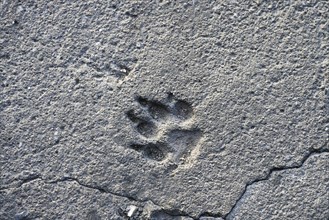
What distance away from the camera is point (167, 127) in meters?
1.77

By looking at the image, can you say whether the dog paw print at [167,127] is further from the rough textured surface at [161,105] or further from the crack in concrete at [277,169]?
the crack in concrete at [277,169]

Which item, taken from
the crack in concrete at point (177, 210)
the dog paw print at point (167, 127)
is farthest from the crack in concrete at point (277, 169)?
the dog paw print at point (167, 127)

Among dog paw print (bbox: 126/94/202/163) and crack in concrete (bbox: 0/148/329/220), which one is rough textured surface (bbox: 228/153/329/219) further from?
dog paw print (bbox: 126/94/202/163)

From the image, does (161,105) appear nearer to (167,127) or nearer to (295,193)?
(167,127)

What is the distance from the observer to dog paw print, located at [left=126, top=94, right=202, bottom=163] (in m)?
1.77

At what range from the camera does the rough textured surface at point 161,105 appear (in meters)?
1.76

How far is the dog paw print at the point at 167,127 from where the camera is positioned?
1769 mm

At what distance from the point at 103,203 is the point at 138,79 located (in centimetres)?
35

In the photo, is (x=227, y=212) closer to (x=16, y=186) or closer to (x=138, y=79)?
(x=138, y=79)

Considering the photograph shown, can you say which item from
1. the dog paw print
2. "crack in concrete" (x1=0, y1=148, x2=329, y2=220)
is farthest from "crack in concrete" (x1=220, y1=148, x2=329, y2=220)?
the dog paw print

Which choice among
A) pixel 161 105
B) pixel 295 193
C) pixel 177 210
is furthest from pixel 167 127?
pixel 295 193

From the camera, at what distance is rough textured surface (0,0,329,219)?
1757 mm

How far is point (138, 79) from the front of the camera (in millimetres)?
1776

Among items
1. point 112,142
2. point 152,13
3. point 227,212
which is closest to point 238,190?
point 227,212
